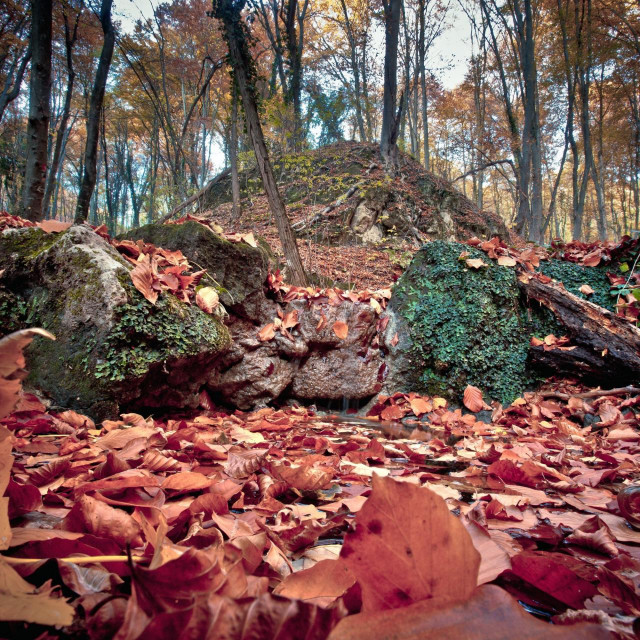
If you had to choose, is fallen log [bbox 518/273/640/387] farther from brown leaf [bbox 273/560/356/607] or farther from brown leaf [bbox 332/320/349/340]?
brown leaf [bbox 273/560/356/607]

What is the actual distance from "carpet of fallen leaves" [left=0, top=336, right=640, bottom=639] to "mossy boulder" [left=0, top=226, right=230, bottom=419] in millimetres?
675

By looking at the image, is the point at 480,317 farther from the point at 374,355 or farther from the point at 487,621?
the point at 487,621

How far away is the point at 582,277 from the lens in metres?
4.91

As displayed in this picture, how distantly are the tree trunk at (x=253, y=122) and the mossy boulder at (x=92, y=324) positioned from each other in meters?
2.61

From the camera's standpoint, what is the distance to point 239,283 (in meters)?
4.02

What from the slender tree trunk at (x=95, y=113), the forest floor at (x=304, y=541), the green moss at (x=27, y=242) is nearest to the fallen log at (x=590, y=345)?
the forest floor at (x=304, y=541)

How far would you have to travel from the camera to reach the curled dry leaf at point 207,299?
10.8 feet

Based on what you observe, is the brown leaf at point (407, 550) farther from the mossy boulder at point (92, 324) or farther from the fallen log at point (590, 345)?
the fallen log at point (590, 345)

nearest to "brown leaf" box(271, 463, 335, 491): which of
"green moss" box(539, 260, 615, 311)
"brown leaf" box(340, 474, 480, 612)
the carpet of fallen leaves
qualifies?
the carpet of fallen leaves

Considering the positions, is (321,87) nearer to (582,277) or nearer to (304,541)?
(582,277)

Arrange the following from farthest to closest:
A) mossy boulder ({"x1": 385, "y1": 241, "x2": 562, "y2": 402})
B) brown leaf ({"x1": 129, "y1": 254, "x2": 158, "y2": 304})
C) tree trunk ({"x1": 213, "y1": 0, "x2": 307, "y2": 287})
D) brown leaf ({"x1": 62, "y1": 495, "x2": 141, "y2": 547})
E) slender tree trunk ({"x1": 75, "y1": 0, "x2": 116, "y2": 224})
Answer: slender tree trunk ({"x1": 75, "y1": 0, "x2": 116, "y2": 224}) < tree trunk ({"x1": 213, "y1": 0, "x2": 307, "y2": 287}) < mossy boulder ({"x1": 385, "y1": 241, "x2": 562, "y2": 402}) < brown leaf ({"x1": 129, "y1": 254, "x2": 158, "y2": 304}) < brown leaf ({"x1": 62, "y1": 495, "x2": 141, "y2": 547})

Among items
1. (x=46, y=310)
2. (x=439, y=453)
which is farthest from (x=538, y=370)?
(x=46, y=310)

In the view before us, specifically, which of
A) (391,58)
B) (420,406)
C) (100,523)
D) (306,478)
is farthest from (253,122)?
Result: (391,58)

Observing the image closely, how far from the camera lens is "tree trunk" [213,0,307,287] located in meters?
5.36
